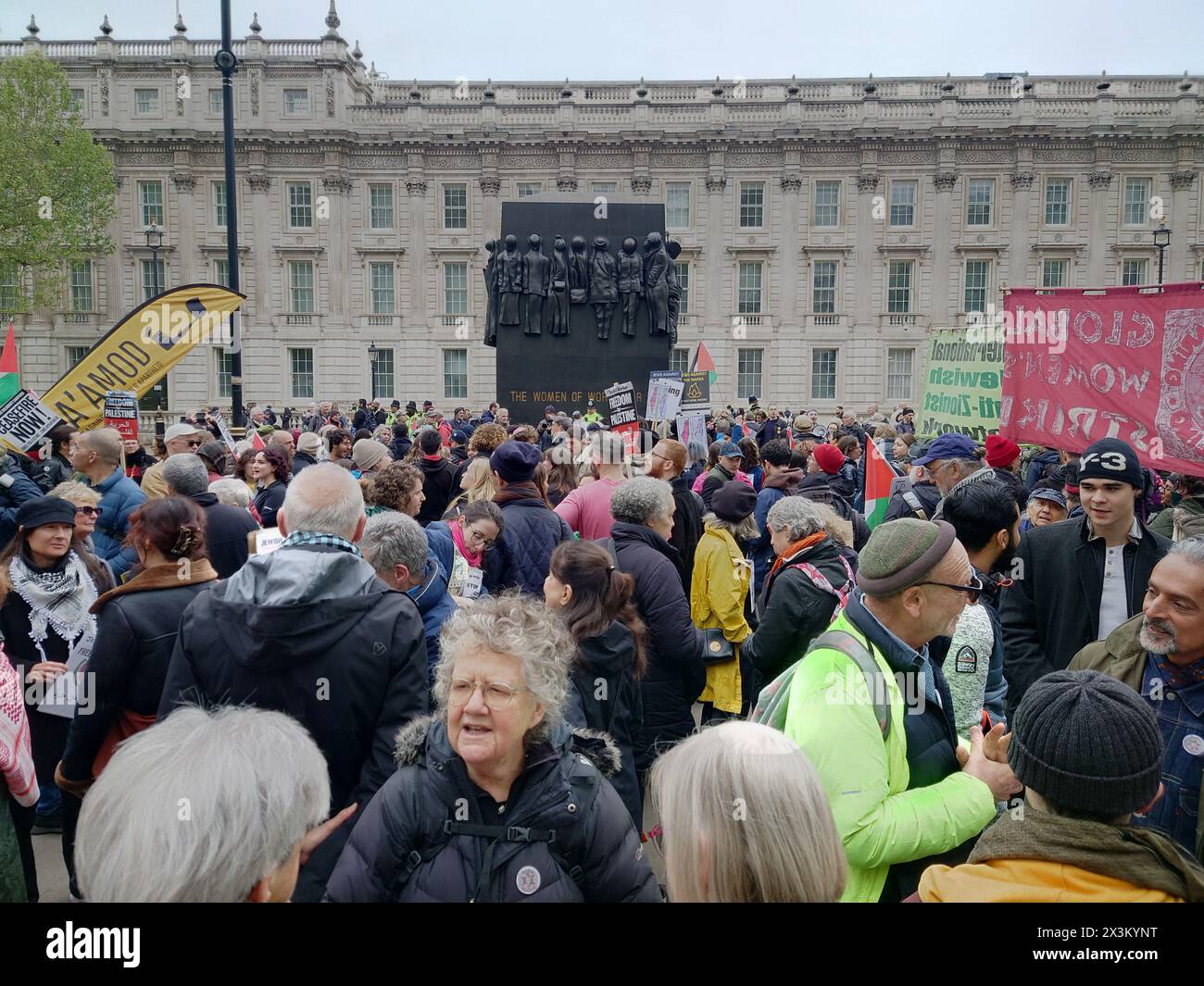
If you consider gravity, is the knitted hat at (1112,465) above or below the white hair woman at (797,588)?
above

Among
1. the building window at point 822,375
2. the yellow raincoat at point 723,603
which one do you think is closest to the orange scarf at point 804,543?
the yellow raincoat at point 723,603

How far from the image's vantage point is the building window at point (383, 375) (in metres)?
41.7


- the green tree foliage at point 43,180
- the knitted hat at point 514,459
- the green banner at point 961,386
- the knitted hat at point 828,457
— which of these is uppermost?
the green tree foliage at point 43,180

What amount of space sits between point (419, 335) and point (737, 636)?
3854 cm

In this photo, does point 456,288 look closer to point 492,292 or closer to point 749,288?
point 749,288

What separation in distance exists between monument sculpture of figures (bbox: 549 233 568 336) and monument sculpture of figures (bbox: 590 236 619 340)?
52 cm

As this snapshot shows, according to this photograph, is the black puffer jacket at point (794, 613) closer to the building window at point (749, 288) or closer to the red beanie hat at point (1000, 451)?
the red beanie hat at point (1000, 451)

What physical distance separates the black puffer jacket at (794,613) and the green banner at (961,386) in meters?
6.06

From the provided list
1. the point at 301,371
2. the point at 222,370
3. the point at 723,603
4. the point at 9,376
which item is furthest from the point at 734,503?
the point at 222,370

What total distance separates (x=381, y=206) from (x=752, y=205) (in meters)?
18.1

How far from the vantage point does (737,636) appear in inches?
205

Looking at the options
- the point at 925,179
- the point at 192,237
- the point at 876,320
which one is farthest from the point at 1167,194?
the point at 192,237

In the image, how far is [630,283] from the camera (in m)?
21.8
